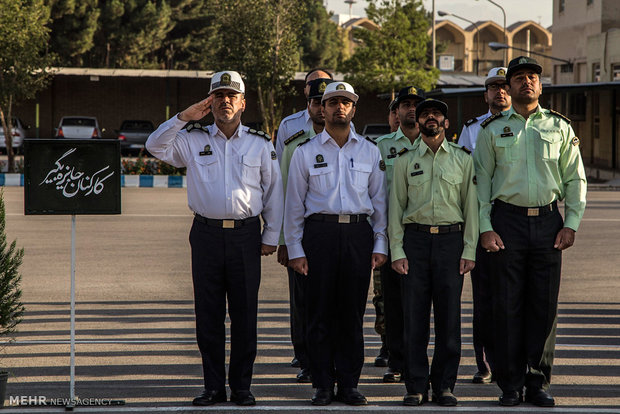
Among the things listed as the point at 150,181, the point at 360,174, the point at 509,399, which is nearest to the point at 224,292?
the point at 360,174

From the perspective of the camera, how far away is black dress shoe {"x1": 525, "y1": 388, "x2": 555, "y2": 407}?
605 centimetres

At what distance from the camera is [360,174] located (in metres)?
6.17

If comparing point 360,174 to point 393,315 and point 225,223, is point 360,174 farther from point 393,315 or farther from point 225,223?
point 393,315

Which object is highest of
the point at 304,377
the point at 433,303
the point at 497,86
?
the point at 497,86

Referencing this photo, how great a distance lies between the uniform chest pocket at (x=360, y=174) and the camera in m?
6.15

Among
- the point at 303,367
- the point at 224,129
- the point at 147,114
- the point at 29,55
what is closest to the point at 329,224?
the point at 224,129

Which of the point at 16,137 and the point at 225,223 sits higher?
the point at 16,137

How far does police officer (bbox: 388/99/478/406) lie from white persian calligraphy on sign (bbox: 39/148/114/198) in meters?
1.88

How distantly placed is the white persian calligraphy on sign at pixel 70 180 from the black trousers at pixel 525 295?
8.36ft

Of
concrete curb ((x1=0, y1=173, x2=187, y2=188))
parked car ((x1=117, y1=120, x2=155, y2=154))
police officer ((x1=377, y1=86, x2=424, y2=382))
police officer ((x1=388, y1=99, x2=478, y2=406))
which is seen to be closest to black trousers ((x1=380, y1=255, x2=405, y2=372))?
police officer ((x1=377, y1=86, x2=424, y2=382))

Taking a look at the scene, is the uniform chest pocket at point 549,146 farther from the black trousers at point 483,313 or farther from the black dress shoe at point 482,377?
the black dress shoe at point 482,377

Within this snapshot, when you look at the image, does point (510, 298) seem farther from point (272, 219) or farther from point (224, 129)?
point (224, 129)

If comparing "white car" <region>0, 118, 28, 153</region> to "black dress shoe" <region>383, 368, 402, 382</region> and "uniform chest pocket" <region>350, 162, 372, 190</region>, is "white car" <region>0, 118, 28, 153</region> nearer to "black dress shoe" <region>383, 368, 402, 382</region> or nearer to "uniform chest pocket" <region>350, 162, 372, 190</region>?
"black dress shoe" <region>383, 368, 402, 382</region>

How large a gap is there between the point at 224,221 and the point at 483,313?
6.46ft
